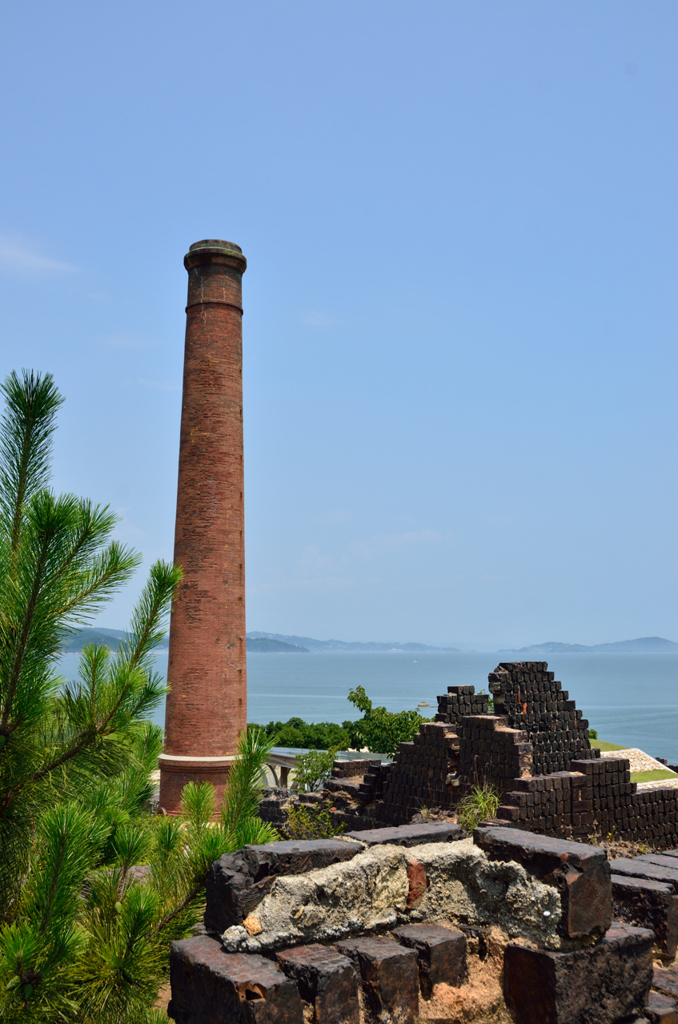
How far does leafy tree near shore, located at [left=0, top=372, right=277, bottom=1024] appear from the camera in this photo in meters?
3.86

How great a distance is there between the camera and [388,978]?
13.1 ft

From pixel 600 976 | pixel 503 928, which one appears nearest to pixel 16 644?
pixel 503 928

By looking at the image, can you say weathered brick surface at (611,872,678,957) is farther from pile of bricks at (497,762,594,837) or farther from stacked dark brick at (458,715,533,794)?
stacked dark brick at (458,715,533,794)

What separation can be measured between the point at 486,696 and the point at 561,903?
436 inches

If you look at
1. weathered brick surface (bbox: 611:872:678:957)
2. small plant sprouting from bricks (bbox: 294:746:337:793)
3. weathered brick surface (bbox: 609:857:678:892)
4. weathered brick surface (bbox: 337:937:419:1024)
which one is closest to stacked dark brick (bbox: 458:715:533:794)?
small plant sprouting from bricks (bbox: 294:746:337:793)

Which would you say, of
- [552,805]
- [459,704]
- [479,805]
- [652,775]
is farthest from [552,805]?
[652,775]

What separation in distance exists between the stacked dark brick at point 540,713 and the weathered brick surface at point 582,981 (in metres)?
9.39

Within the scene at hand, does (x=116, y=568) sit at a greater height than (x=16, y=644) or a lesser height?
greater

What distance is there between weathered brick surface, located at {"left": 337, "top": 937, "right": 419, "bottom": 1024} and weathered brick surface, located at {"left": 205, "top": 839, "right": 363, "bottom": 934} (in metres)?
0.43

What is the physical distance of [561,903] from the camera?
427 centimetres

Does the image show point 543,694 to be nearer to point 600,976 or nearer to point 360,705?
point 600,976

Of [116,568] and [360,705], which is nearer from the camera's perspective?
[116,568]

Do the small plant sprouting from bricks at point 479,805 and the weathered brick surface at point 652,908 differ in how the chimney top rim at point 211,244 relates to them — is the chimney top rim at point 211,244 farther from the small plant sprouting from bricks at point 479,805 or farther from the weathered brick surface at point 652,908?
the weathered brick surface at point 652,908

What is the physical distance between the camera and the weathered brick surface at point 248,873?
13.4 feet
